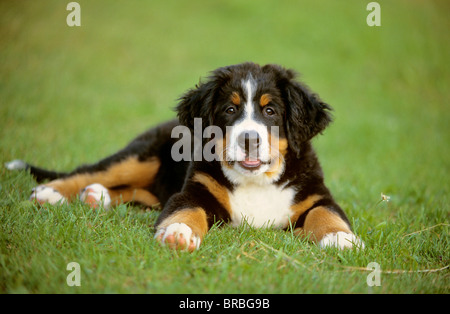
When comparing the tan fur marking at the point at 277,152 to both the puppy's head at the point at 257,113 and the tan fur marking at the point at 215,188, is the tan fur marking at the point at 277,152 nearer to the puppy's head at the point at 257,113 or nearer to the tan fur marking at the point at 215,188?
the puppy's head at the point at 257,113

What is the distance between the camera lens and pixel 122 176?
165 inches

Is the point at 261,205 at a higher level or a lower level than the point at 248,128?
lower

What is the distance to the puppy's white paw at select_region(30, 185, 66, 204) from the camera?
3604mm

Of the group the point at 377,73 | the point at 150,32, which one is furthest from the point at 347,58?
the point at 150,32

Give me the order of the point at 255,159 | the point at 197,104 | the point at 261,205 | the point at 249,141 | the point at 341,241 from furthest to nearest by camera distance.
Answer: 1. the point at 197,104
2. the point at 261,205
3. the point at 255,159
4. the point at 249,141
5. the point at 341,241

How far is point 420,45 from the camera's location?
44.7 ft

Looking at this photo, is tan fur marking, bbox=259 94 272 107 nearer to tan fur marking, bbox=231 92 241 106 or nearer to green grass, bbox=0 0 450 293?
tan fur marking, bbox=231 92 241 106

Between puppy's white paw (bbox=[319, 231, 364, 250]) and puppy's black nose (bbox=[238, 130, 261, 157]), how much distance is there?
2.54 feet

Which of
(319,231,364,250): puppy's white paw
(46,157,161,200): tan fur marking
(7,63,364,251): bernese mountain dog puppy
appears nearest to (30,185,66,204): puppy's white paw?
(7,63,364,251): bernese mountain dog puppy

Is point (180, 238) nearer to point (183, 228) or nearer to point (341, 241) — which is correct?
point (183, 228)

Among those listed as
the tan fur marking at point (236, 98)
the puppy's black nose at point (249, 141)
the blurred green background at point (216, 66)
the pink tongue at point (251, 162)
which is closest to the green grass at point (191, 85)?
the blurred green background at point (216, 66)

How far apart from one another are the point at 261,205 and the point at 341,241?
72cm

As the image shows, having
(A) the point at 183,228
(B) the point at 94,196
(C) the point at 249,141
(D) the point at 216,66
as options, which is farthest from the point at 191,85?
(A) the point at 183,228
